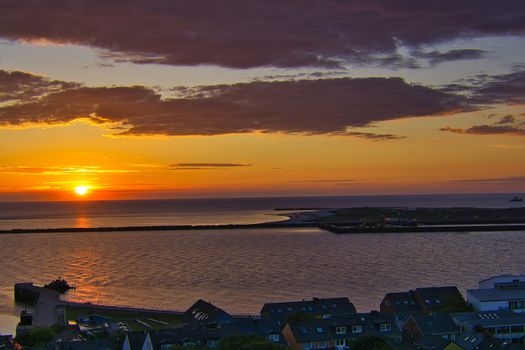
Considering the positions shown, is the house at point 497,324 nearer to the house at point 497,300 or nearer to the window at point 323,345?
the house at point 497,300

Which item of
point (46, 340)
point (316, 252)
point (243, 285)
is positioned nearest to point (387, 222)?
point (316, 252)

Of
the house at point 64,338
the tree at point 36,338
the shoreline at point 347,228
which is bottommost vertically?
the tree at point 36,338

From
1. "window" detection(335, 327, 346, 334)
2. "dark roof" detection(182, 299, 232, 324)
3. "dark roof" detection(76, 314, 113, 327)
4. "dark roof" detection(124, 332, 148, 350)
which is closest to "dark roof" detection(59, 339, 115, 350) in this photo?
"dark roof" detection(124, 332, 148, 350)

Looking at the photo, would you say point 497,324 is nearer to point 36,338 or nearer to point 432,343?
point 432,343

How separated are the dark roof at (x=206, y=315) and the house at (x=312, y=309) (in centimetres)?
296

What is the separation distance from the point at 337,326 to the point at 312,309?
6.34 meters

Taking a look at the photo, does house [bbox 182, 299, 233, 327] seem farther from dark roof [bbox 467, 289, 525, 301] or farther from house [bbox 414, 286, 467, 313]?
dark roof [bbox 467, 289, 525, 301]

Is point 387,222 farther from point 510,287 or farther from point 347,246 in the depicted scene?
point 510,287

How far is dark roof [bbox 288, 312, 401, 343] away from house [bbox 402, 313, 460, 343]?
0.91 meters

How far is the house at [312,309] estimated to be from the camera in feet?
143

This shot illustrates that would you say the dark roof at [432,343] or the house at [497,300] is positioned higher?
the house at [497,300]

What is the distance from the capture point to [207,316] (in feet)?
140

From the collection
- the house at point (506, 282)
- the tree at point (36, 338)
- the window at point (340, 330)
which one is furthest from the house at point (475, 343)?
the tree at point (36, 338)

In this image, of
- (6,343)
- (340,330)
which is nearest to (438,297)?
(340,330)
